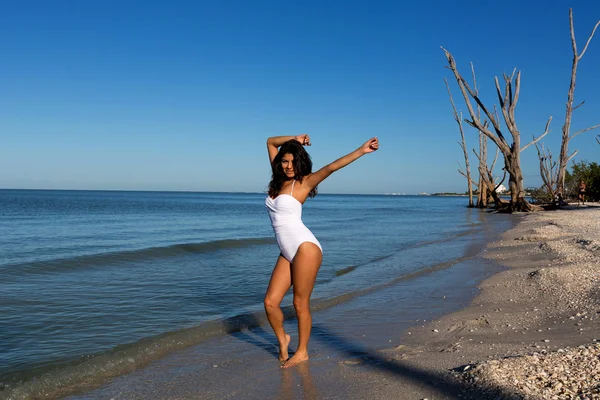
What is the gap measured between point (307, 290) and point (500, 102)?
25.4m

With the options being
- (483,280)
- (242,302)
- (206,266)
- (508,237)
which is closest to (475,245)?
(508,237)

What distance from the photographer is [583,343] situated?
406 cm

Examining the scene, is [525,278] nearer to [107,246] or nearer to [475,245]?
[475,245]

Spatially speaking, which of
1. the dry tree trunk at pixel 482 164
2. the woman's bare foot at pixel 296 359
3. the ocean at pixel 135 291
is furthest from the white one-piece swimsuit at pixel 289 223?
the dry tree trunk at pixel 482 164

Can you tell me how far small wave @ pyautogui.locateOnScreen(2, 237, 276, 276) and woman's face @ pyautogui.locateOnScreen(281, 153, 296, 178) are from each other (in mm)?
8537

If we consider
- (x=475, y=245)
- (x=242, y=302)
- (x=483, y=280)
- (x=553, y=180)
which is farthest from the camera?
(x=553, y=180)

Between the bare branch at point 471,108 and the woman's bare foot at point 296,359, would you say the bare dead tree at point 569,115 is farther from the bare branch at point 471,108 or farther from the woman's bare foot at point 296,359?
the woman's bare foot at point 296,359

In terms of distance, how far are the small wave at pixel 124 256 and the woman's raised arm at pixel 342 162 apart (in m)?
8.74

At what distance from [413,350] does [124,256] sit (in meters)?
10.3

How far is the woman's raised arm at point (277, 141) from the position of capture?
420 cm

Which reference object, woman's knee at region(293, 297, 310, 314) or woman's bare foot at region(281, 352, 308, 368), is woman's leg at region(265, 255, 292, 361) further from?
woman's bare foot at region(281, 352, 308, 368)

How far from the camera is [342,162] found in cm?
375

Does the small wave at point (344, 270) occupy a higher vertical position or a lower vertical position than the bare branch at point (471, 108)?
lower

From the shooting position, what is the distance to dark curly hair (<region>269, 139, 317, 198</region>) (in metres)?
3.97
